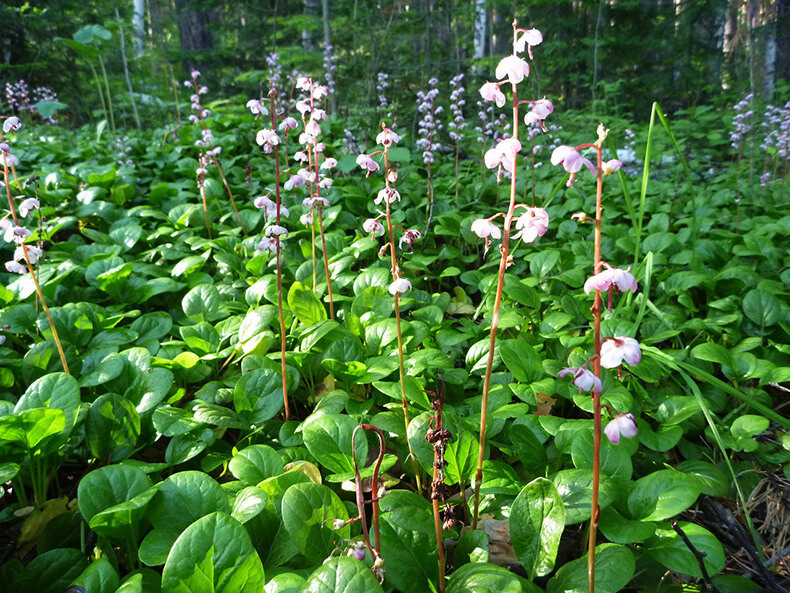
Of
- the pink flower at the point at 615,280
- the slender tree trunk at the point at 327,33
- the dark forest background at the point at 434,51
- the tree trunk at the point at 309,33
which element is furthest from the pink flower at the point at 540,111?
the tree trunk at the point at 309,33

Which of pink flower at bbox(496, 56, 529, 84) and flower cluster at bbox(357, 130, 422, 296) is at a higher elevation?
pink flower at bbox(496, 56, 529, 84)

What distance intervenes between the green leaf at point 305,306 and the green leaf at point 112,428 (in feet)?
2.83

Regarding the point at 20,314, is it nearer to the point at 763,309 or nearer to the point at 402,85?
the point at 763,309

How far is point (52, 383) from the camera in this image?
180 cm

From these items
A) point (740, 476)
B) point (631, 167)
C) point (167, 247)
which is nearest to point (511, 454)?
point (740, 476)

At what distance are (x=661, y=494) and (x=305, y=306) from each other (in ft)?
5.49

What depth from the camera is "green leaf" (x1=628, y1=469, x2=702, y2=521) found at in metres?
1.37

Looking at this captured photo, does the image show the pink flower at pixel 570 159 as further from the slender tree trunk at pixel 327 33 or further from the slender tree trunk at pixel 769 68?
the slender tree trunk at pixel 769 68

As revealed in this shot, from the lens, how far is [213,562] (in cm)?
116

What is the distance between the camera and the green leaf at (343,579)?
3.25 ft

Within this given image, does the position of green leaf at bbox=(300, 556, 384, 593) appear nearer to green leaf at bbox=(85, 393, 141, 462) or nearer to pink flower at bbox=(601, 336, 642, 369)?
pink flower at bbox=(601, 336, 642, 369)

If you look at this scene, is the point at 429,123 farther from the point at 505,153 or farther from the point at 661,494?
the point at 661,494

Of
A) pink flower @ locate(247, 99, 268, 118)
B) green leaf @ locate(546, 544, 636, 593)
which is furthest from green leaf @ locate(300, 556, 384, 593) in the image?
pink flower @ locate(247, 99, 268, 118)

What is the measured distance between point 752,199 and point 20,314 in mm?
5897
